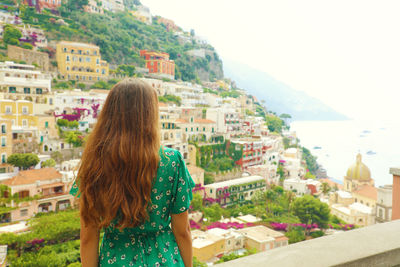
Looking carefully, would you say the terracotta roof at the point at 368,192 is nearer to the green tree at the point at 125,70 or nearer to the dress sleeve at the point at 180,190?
the green tree at the point at 125,70

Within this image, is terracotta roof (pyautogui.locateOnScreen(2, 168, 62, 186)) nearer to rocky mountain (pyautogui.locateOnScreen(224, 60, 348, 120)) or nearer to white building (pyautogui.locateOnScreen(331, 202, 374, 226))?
white building (pyautogui.locateOnScreen(331, 202, 374, 226))

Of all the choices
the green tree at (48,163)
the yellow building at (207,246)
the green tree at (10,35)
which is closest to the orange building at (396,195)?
the yellow building at (207,246)

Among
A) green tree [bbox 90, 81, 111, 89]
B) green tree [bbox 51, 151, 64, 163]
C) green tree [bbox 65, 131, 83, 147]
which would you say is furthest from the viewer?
green tree [bbox 90, 81, 111, 89]

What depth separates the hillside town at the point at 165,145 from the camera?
10.3 metres

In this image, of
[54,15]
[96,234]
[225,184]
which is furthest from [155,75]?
[96,234]

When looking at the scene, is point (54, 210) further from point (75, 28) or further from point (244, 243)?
point (75, 28)

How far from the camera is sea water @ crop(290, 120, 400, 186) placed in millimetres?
28875

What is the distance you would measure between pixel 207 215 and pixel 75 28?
1770cm

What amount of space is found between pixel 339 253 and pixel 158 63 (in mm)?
24557

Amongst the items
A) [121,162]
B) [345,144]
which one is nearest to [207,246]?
[121,162]

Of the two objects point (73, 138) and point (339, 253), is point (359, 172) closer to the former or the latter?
point (73, 138)

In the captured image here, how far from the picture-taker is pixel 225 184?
46.9 ft

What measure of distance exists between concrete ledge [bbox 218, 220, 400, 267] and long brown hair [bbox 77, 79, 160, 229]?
0.30 metres

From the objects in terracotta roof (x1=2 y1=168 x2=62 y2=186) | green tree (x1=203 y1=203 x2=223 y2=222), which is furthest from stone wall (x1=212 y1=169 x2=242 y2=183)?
terracotta roof (x1=2 y1=168 x2=62 y2=186)
